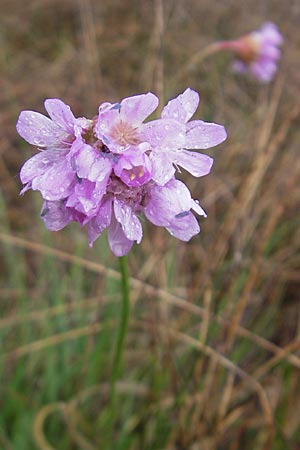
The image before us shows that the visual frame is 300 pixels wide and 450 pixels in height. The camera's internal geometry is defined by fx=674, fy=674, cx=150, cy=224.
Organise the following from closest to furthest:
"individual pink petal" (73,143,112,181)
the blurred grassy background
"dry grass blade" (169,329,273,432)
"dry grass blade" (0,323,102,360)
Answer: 1. "individual pink petal" (73,143,112,181)
2. "dry grass blade" (169,329,273,432)
3. the blurred grassy background
4. "dry grass blade" (0,323,102,360)

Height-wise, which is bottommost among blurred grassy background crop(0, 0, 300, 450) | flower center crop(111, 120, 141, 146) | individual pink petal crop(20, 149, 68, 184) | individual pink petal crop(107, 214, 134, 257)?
blurred grassy background crop(0, 0, 300, 450)

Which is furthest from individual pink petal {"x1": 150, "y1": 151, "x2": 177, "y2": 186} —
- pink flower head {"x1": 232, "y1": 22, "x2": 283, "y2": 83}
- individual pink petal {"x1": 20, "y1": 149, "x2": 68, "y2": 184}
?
pink flower head {"x1": 232, "y1": 22, "x2": 283, "y2": 83}

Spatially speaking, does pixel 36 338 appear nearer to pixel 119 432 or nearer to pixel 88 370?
pixel 88 370

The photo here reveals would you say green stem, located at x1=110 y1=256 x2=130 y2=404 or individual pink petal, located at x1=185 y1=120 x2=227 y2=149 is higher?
individual pink petal, located at x1=185 y1=120 x2=227 y2=149

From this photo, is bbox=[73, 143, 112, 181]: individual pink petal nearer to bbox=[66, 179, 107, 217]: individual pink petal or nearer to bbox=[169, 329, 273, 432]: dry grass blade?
bbox=[66, 179, 107, 217]: individual pink petal

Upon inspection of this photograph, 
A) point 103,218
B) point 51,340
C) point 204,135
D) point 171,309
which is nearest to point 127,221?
point 103,218

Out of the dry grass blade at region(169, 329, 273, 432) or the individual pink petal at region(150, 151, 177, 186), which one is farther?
the dry grass blade at region(169, 329, 273, 432)
